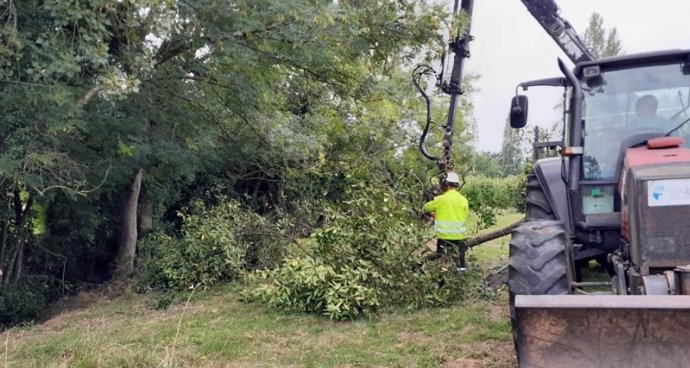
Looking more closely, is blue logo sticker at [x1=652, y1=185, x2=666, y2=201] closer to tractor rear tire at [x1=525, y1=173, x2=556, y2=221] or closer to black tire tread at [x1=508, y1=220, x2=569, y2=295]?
black tire tread at [x1=508, y1=220, x2=569, y2=295]

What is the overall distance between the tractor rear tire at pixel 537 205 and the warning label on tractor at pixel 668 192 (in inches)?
73.8

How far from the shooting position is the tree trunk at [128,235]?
14422 mm

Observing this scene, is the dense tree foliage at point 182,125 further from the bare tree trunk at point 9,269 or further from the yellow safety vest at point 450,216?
the yellow safety vest at point 450,216

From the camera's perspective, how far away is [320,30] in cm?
911

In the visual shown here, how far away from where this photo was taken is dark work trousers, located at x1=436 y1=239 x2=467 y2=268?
880cm

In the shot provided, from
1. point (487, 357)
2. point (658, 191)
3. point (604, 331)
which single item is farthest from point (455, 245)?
point (604, 331)

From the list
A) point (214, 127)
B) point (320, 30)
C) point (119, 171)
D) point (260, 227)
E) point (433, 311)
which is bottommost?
point (433, 311)

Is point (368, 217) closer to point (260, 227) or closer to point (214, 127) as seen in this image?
point (260, 227)

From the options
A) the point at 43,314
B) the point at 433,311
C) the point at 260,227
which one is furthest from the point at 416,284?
the point at 43,314

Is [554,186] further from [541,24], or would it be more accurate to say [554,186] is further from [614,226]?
[541,24]

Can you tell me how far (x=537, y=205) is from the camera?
23.1 feet

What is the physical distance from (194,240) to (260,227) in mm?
1213

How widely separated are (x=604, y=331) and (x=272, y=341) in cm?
407

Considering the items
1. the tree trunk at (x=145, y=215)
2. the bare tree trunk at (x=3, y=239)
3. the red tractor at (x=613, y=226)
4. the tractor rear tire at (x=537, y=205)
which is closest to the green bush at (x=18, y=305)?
the bare tree trunk at (x=3, y=239)
